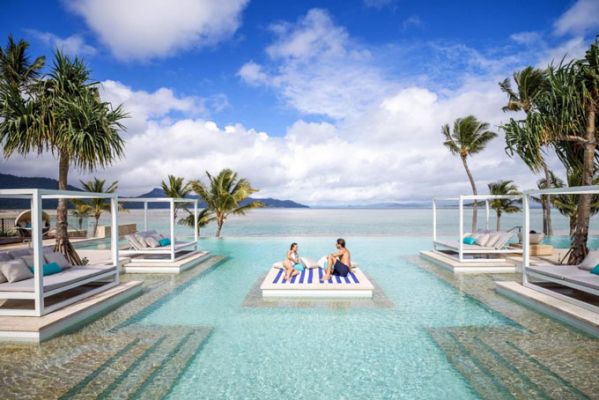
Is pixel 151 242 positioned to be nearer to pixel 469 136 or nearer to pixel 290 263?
pixel 290 263

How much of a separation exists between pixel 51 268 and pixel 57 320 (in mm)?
1942

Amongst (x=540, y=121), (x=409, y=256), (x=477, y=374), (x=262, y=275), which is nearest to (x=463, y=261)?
(x=409, y=256)

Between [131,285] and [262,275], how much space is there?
3369 millimetres

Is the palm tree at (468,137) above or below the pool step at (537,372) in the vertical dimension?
above

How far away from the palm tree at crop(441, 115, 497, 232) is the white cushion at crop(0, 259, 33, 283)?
61.6 feet

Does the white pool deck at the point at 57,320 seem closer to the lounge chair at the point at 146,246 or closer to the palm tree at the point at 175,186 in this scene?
the lounge chair at the point at 146,246

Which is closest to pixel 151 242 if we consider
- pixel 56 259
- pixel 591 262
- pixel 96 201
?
pixel 56 259

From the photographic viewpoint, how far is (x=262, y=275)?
9039 mm

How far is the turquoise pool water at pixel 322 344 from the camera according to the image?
11.1 feet

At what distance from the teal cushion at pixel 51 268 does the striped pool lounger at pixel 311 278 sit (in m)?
4.28

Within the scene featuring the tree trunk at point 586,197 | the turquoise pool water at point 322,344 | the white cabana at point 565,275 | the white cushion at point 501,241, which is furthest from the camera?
the white cushion at point 501,241

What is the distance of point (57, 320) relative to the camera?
470cm

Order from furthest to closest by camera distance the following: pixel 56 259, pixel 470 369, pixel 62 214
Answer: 1. pixel 62 214
2. pixel 56 259
3. pixel 470 369

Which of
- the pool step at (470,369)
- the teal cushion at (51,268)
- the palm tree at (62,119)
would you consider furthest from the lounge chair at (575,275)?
the palm tree at (62,119)
